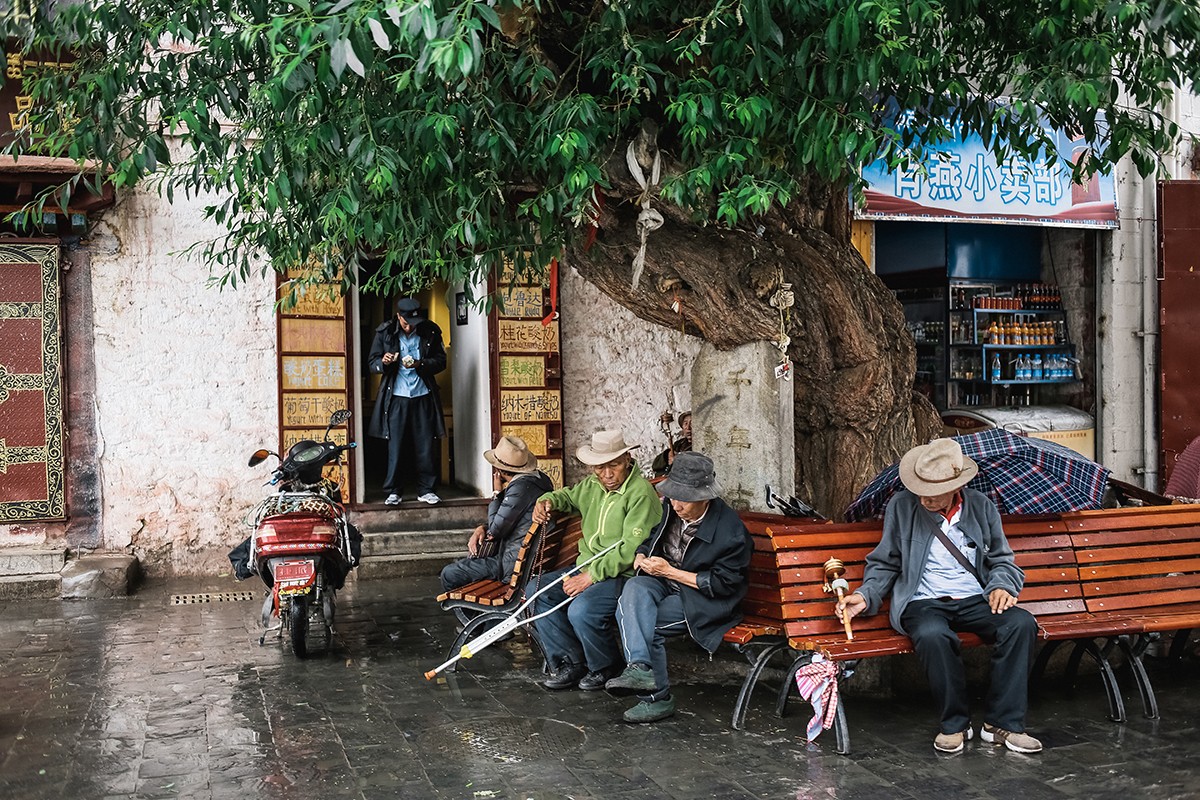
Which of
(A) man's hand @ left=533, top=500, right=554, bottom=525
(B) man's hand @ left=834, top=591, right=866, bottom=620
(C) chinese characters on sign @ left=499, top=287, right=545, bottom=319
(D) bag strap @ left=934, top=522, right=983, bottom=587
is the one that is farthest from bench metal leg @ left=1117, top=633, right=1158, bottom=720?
(C) chinese characters on sign @ left=499, top=287, right=545, bottom=319

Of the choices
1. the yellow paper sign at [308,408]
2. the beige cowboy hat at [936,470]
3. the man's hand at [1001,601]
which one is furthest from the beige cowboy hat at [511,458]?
the yellow paper sign at [308,408]

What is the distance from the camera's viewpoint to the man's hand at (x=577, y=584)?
6141 mm

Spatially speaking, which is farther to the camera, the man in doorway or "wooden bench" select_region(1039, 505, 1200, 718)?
the man in doorway

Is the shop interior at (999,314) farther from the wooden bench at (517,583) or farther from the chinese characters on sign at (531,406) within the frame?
the wooden bench at (517,583)

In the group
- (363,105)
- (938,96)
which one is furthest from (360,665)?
(938,96)

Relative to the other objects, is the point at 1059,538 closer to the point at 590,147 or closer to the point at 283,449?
the point at 590,147

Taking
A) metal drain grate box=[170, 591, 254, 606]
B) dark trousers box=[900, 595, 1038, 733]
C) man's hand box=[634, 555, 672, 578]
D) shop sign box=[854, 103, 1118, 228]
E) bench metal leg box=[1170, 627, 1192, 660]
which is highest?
shop sign box=[854, 103, 1118, 228]

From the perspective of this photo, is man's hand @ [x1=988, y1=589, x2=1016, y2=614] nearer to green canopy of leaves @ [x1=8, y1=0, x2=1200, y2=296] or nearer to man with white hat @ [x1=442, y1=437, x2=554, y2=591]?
green canopy of leaves @ [x1=8, y1=0, x2=1200, y2=296]

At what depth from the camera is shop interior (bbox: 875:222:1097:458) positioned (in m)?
12.3

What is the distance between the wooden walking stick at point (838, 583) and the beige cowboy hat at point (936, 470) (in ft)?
1.57

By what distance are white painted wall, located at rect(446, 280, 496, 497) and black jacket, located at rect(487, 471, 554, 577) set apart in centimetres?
392

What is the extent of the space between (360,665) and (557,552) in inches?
51.6

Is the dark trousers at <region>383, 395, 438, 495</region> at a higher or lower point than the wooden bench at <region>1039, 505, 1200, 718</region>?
higher

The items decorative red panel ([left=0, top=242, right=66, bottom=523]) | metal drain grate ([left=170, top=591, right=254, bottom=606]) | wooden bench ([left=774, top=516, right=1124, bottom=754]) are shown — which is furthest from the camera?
decorative red panel ([left=0, top=242, right=66, bottom=523])
